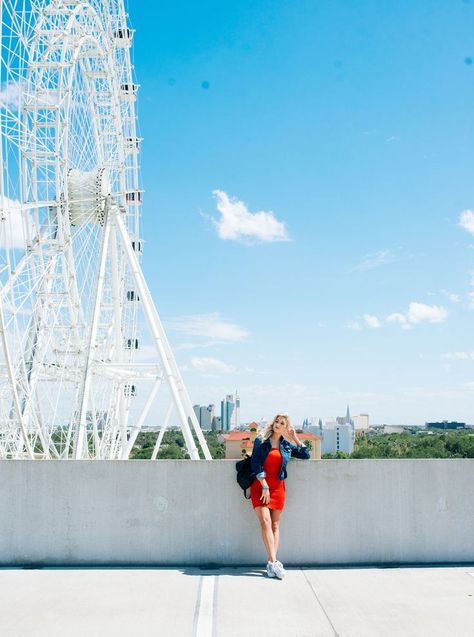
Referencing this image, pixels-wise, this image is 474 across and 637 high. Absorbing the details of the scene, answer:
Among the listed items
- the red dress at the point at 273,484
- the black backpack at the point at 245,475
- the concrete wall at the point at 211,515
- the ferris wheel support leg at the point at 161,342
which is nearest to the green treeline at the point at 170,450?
the ferris wheel support leg at the point at 161,342

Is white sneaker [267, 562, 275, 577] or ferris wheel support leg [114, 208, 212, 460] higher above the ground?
ferris wheel support leg [114, 208, 212, 460]

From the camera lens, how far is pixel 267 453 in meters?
6.15

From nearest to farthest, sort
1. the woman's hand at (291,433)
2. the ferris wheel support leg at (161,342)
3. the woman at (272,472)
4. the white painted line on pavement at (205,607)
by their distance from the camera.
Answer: the white painted line on pavement at (205,607), the woman at (272,472), the woman's hand at (291,433), the ferris wheel support leg at (161,342)

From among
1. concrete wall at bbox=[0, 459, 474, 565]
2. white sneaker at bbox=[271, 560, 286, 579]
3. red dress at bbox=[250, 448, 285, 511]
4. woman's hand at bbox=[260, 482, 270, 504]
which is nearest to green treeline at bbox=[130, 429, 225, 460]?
concrete wall at bbox=[0, 459, 474, 565]

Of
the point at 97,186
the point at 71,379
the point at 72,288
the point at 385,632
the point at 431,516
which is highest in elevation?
the point at 97,186

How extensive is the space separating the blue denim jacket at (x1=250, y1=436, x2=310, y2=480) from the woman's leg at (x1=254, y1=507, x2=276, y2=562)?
302 millimetres

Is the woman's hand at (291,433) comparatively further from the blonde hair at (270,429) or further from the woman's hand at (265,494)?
the woman's hand at (265,494)

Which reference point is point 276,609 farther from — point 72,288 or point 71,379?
point 71,379

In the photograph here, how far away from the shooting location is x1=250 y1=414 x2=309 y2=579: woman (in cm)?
600

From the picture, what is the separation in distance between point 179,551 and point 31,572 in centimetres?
134

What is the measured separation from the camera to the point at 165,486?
6.44 m

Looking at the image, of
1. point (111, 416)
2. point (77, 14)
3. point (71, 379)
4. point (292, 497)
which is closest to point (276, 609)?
point (292, 497)

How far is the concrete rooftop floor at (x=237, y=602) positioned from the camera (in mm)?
4609

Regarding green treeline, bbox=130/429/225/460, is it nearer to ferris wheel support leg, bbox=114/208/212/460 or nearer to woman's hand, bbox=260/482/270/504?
ferris wheel support leg, bbox=114/208/212/460
